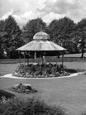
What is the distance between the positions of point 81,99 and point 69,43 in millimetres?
59034

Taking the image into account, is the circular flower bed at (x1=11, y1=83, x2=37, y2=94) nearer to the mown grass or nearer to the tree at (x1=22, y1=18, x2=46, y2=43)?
the mown grass

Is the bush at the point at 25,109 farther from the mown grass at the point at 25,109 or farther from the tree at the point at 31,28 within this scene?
the tree at the point at 31,28

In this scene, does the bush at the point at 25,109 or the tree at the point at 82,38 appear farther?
the tree at the point at 82,38

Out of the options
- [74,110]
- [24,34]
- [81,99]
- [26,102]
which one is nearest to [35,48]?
[81,99]

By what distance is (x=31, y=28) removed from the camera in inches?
3142

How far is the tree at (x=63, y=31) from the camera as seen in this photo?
7474 cm

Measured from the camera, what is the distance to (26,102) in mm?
8984

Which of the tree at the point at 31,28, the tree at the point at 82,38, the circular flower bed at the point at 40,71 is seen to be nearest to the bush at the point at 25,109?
the circular flower bed at the point at 40,71

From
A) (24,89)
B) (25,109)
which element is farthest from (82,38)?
(25,109)

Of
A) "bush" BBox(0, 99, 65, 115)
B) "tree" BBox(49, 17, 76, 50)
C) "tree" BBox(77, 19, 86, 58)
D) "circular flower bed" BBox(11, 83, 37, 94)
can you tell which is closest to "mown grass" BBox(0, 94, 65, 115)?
"bush" BBox(0, 99, 65, 115)

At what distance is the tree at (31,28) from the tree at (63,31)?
4.15m

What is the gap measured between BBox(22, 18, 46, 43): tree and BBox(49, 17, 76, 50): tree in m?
4.15

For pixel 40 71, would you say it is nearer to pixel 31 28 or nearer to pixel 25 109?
pixel 25 109

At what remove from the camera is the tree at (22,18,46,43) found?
78.5 meters
